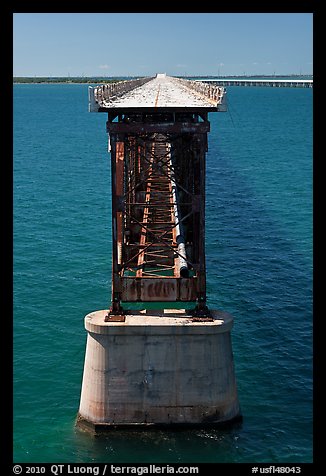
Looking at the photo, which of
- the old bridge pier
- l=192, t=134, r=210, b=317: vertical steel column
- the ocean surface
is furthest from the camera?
l=192, t=134, r=210, b=317: vertical steel column

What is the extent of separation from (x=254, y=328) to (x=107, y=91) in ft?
45.5

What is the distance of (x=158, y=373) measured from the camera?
24297mm

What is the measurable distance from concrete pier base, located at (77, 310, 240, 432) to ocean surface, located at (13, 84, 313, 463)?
69 centimetres

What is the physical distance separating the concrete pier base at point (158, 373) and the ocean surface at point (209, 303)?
69cm

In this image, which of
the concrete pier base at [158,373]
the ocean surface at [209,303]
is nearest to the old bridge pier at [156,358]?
the concrete pier base at [158,373]

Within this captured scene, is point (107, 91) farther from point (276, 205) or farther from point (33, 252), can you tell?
point (276, 205)

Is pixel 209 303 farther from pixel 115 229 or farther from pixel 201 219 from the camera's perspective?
pixel 115 229

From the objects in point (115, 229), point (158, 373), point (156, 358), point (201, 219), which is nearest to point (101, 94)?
point (115, 229)

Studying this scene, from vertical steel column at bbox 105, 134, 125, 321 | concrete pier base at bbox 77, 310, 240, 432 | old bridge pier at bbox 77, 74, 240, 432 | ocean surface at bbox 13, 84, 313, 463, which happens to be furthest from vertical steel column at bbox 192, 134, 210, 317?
ocean surface at bbox 13, 84, 313, 463

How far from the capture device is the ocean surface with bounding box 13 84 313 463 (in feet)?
78.0

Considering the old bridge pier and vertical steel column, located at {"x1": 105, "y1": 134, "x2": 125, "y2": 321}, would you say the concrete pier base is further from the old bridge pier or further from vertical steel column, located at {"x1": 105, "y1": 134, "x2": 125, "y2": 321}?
vertical steel column, located at {"x1": 105, "y1": 134, "x2": 125, "y2": 321}

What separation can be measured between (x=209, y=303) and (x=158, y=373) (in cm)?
1273

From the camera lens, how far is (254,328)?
33.7 metres
